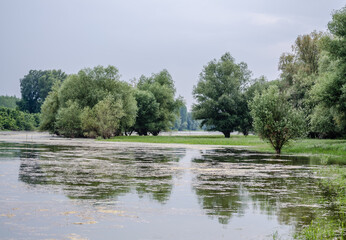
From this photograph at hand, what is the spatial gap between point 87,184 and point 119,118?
68182 millimetres

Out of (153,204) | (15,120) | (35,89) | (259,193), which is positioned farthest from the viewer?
(35,89)

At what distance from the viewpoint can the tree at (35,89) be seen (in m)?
180

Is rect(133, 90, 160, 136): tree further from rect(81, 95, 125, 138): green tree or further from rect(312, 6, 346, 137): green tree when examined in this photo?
rect(312, 6, 346, 137): green tree

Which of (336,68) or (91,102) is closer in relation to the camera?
(336,68)

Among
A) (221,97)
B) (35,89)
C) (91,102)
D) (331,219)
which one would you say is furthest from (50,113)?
(35,89)

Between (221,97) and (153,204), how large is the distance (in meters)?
75.5

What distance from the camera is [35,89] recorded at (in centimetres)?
18338

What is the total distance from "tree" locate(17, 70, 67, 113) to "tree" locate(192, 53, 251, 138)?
102519 mm

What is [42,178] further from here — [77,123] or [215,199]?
[77,123]

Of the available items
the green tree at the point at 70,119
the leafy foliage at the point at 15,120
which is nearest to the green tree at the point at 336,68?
the green tree at the point at 70,119

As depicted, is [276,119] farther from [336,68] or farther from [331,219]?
[331,219]

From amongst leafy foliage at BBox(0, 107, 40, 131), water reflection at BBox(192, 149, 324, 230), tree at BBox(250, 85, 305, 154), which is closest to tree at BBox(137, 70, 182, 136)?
leafy foliage at BBox(0, 107, 40, 131)

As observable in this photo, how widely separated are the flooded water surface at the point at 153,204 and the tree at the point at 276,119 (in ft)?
54.9

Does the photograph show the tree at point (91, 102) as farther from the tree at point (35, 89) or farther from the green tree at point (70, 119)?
the tree at point (35, 89)
